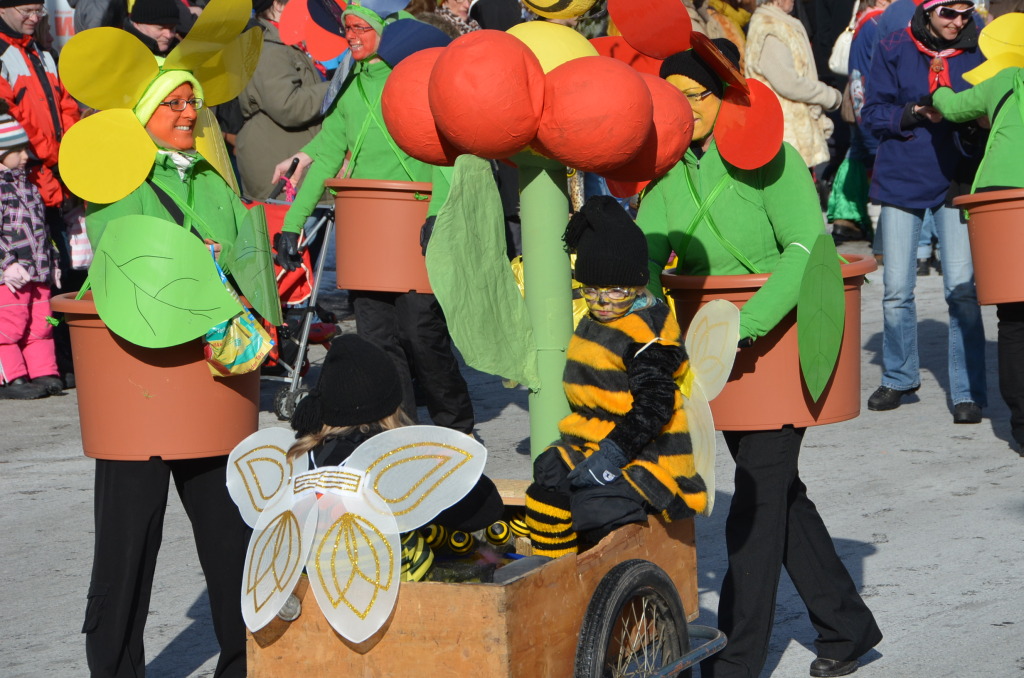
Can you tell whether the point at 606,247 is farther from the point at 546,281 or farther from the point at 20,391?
the point at 20,391

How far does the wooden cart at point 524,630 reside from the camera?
2.98m

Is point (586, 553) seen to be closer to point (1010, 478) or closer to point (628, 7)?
point (628, 7)

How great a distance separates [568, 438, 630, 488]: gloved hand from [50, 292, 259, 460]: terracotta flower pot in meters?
1.17

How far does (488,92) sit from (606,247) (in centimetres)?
57

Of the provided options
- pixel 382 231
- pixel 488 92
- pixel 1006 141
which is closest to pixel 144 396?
pixel 488 92

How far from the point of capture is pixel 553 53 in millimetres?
3441

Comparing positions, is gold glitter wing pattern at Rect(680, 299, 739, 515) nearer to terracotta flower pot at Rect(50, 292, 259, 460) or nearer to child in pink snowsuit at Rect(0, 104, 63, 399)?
terracotta flower pot at Rect(50, 292, 259, 460)

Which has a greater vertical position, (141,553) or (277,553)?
(277,553)

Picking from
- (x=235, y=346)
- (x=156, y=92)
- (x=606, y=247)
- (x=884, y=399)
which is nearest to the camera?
(x=606, y=247)

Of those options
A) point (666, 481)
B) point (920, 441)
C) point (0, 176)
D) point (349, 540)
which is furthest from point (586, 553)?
point (0, 176)

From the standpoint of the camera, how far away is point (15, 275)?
7.85m

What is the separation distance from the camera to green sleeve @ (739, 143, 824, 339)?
3.96 meters

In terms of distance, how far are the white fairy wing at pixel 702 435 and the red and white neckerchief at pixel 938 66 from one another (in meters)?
4.33

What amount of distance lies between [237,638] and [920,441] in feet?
13.7
